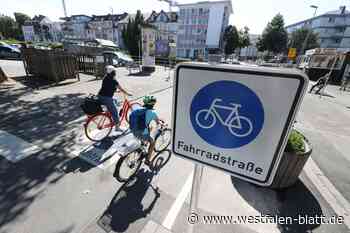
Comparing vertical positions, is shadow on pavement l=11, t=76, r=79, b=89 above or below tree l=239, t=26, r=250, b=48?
below

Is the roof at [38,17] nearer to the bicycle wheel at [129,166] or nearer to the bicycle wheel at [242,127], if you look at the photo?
the bicycle wheel at [129,166]

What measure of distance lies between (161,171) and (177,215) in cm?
99

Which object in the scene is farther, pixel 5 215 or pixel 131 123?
pixel 131 123

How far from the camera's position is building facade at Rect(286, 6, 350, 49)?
45312 mm

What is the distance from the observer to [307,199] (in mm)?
2742

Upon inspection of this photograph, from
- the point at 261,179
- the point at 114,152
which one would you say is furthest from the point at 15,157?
the point at 261,179

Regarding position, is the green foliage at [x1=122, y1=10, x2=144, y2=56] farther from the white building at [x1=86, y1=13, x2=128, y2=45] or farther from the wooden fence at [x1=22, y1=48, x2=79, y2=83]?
the wooden fence at [x1=22, y1=48, x2=79, y2=83]

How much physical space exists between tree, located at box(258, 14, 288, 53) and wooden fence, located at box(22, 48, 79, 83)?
38356 mm

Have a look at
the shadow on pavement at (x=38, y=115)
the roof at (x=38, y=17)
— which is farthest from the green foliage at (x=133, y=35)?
the roof at (x=38, y=17)

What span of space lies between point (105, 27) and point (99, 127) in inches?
2384

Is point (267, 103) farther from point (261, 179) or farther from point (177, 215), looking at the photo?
point (177, 215)

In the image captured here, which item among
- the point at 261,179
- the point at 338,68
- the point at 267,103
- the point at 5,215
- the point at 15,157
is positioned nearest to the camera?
the point at 267,103

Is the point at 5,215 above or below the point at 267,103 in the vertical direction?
below

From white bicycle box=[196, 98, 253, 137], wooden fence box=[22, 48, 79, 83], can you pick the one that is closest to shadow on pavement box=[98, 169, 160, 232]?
white bicycle box=[196, 98, 253, 137]
